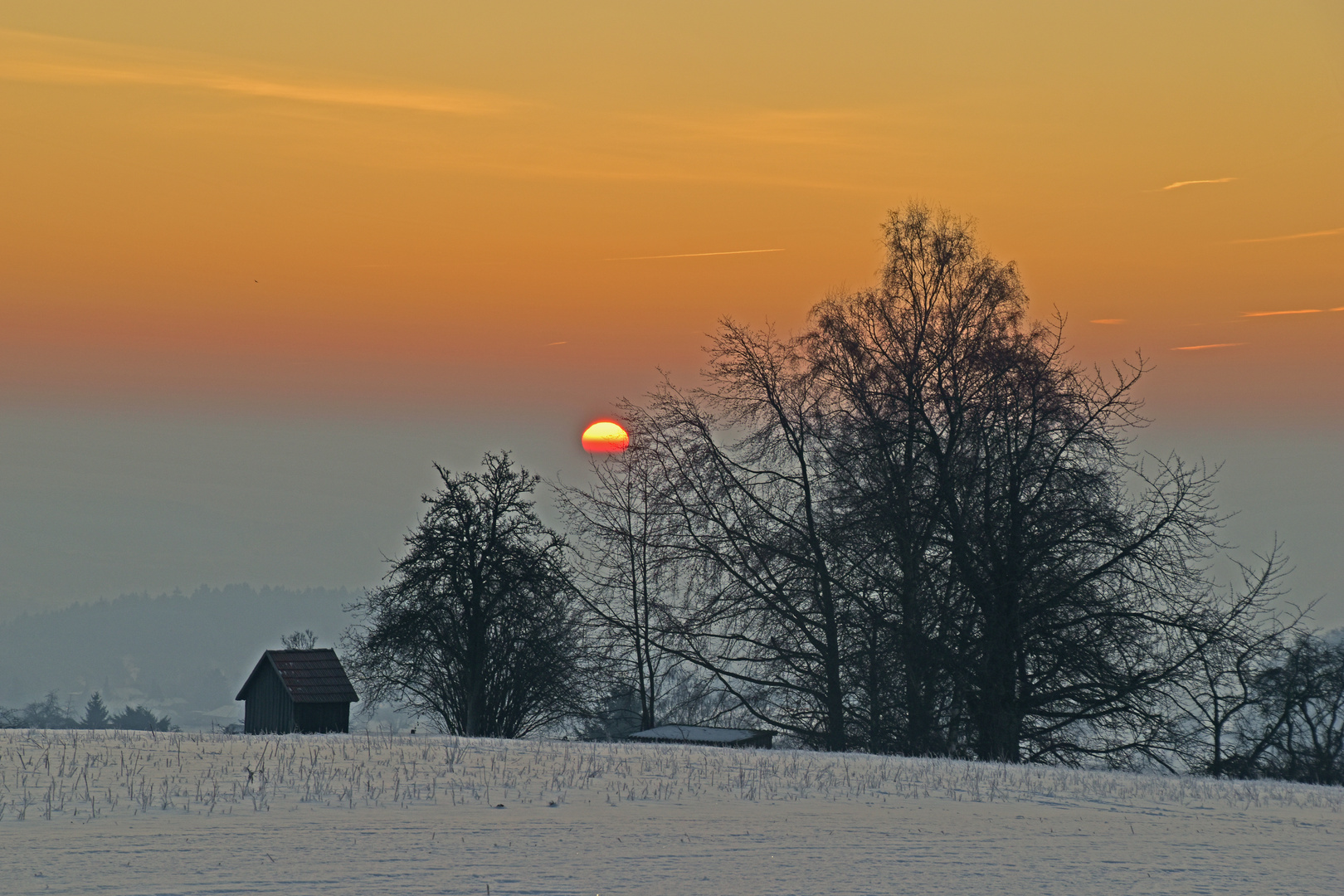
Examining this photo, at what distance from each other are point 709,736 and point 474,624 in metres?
9.05

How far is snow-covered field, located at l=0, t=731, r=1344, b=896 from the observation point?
34.0ft

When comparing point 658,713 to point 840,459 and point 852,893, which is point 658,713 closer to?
point 840,459

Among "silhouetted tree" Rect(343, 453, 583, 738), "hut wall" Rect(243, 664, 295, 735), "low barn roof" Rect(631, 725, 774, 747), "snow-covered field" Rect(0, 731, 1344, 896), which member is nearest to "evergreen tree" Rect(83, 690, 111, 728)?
"silhouetted tree" Rect(343, 453, 583, 738)

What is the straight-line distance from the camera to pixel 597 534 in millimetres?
31938

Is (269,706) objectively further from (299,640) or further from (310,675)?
(299,640)

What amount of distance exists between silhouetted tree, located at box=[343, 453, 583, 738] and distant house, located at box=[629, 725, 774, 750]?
13.6 feet

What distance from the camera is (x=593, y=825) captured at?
12797 mm

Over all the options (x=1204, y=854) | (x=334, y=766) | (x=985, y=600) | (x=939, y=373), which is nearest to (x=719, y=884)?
(x=1204, y=854)

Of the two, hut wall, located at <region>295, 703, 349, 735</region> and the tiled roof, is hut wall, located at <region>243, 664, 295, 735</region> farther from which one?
the tiled roof

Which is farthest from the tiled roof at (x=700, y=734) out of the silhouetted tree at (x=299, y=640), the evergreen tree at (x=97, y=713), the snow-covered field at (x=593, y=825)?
the evergreen tree at (x=97, y=713)

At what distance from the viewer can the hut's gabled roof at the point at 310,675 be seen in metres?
31.6

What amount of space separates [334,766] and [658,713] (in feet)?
83.6

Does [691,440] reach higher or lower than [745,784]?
higher

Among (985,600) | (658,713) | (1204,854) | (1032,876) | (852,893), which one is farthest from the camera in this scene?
(658,713)
